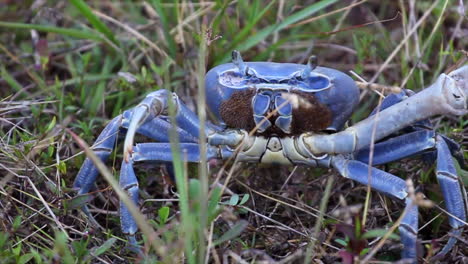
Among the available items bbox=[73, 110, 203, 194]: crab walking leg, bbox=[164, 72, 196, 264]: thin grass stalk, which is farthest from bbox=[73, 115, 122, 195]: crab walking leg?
bbox=[164, 72, 196, 264]: thin grass stalk

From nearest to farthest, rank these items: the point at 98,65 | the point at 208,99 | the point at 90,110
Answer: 1. the point at 208,99
2. the point at 90,110
3. the point at 98,65

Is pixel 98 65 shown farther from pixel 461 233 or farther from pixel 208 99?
pixel 461 233

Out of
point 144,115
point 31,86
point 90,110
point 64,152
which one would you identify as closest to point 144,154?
point 144,115

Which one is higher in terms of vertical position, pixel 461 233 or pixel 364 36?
pixel 364 36

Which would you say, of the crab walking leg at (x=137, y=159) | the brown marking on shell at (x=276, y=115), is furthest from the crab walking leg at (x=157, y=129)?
the brown marking on shell at (x=276, y=115)

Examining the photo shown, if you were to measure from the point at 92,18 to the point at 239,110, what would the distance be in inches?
49.5

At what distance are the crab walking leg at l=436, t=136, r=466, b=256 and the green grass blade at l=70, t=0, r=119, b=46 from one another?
1891 mm

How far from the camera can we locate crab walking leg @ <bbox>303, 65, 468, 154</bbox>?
265cm

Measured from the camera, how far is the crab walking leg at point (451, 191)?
2.79m

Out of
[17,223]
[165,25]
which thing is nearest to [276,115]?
[17,223]

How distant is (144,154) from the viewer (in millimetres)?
2861

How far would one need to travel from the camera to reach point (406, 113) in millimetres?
2713

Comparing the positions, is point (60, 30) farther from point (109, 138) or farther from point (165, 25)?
point (109, 138)

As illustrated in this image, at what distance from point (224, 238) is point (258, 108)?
0.62 metres
